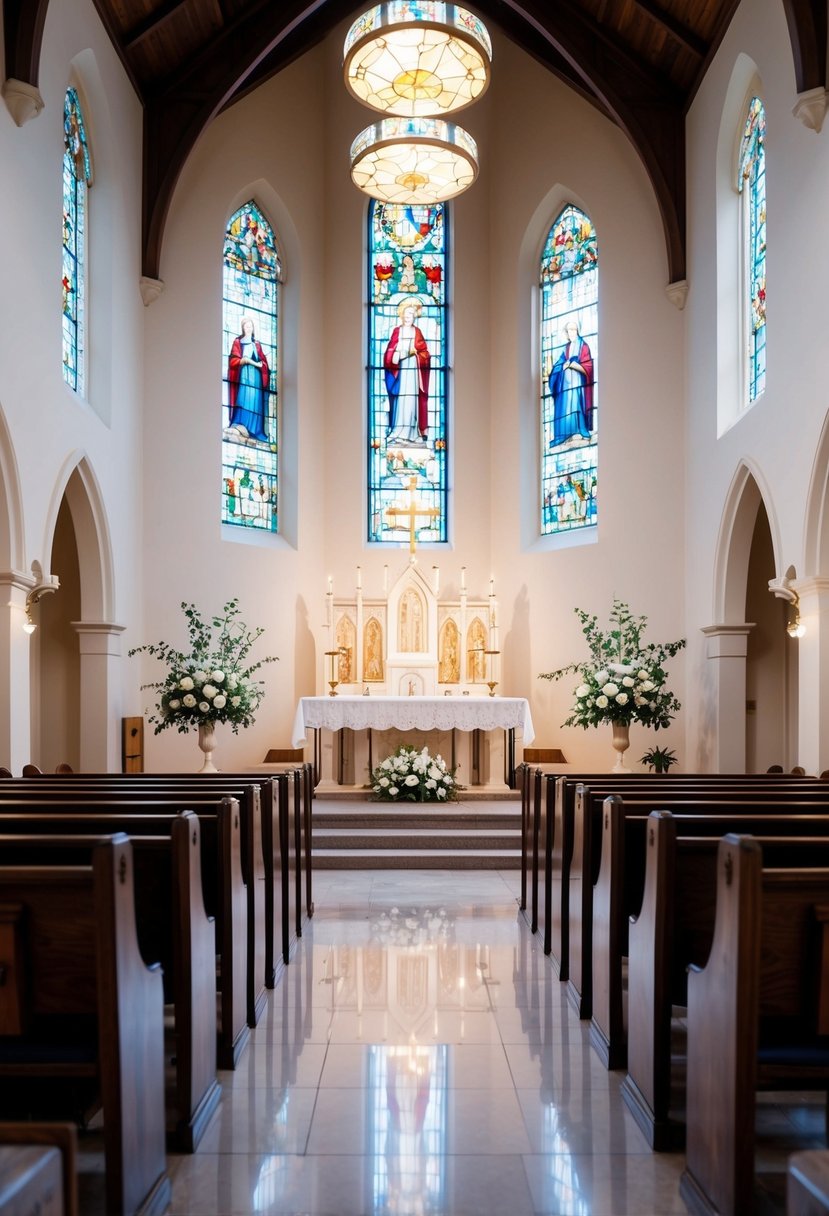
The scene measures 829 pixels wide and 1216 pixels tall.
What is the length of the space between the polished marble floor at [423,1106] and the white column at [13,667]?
9.98 feet

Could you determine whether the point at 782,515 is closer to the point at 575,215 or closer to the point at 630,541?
the point at 630,541

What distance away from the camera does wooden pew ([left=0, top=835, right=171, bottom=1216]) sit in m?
2.74

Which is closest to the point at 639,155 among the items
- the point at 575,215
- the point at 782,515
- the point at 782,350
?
the point at 575,215

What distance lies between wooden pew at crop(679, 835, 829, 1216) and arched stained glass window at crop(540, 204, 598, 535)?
9.80 m

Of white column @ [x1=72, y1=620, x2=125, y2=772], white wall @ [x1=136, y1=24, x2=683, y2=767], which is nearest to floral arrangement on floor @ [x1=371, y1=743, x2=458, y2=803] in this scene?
white wall @ [x1=136, y1=24, x2=683, y2=767]

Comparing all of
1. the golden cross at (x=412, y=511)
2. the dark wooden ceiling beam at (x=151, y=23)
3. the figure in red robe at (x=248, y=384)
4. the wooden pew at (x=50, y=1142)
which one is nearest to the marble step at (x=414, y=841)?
the golden cross at (x=412, y=511)

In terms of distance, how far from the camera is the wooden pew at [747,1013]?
275cm

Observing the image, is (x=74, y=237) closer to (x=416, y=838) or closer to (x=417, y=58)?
(x=417, y=58)

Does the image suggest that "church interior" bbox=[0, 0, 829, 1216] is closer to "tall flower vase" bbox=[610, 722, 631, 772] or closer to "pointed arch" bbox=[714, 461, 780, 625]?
"pointed arch" bbox=[714, 461, 780, 625]

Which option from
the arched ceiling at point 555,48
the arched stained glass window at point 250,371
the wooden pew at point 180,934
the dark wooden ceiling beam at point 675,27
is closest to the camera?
the wooden pew at point 180,934

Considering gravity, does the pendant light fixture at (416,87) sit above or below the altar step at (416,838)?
above

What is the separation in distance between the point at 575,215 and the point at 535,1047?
10.8 metres

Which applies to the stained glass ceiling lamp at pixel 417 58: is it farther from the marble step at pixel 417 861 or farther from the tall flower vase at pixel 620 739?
the marble step at pixel 417 861

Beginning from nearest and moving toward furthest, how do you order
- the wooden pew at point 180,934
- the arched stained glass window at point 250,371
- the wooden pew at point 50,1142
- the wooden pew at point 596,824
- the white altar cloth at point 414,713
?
1. the wooden pew at point 50,1142
2. the wooden pew at point 180,934
3. the wooden pew at point 596,824
4. the white altar cloth at point 414,713
5. the arched stained glass window at point 250,371
